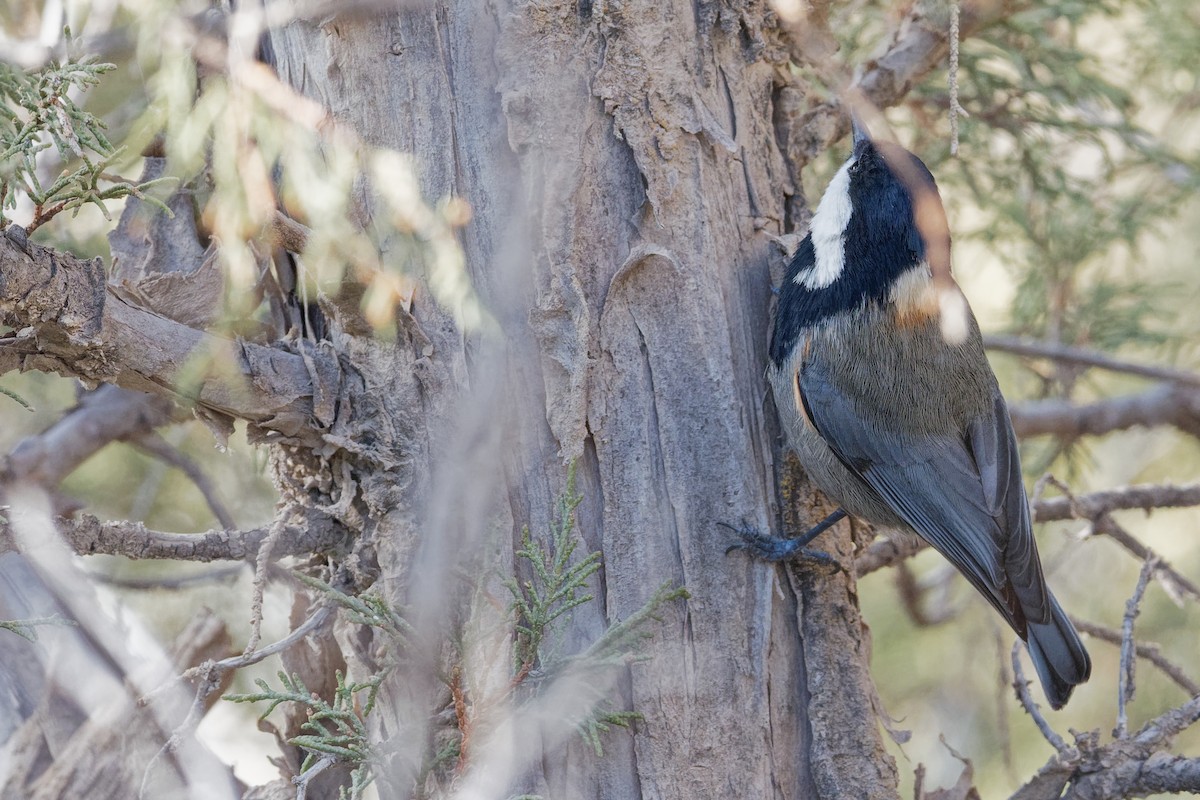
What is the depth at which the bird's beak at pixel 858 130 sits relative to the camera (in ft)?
8.65

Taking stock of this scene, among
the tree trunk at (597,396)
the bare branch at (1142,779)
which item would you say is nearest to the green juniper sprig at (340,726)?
the tree trunk at (597,396)

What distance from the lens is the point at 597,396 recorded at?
2.08 m

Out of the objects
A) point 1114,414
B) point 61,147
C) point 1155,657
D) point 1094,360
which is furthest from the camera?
point 1114,414

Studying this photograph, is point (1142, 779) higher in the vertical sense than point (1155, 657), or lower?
lower

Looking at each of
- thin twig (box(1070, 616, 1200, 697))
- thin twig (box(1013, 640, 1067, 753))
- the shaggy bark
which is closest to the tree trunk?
the shaggy bark

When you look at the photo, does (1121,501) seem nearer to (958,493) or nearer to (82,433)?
(958,493)

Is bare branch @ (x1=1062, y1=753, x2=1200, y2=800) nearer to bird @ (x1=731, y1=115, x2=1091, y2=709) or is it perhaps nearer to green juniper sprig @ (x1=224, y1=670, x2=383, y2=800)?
bird @ (x1=731, y1=115, x2=1091, y2=709)

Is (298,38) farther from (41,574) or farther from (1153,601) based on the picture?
(1153,601)

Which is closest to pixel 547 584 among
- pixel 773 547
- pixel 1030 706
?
pixel 773 547

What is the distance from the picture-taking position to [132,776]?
230 cm

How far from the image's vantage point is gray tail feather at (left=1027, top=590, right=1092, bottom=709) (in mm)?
2562

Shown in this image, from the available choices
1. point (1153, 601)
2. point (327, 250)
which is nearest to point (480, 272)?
point (327, 250)

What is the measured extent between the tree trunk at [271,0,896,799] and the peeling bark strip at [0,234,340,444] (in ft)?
A: 0.41

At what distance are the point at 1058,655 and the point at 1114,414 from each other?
1.17 m
